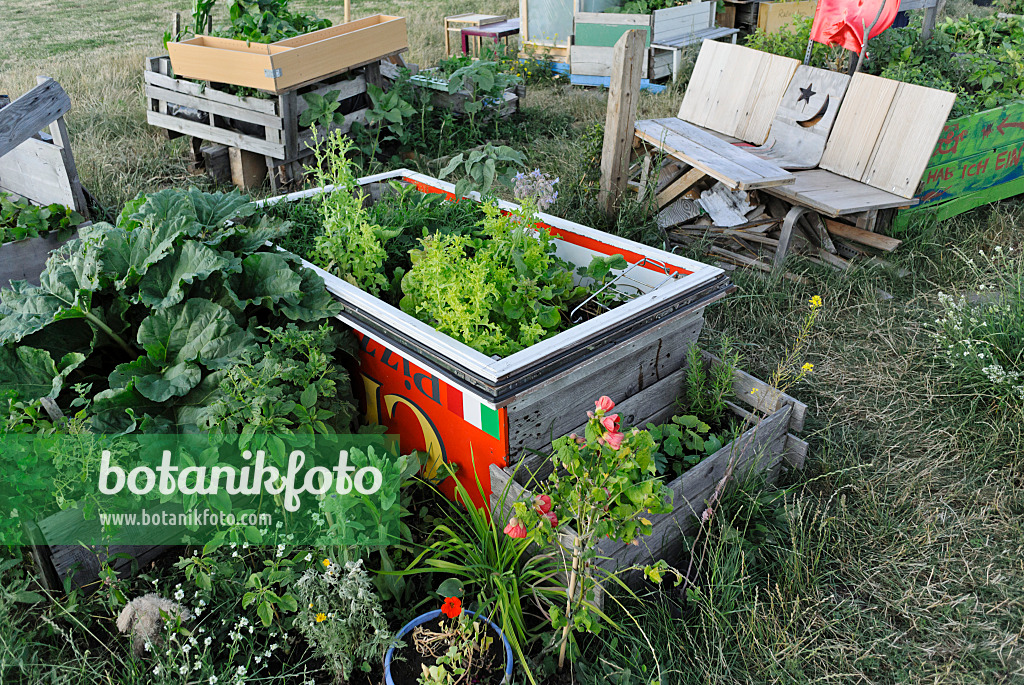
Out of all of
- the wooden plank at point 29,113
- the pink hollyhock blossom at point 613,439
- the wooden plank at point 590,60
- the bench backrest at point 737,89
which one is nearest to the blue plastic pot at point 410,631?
the pink hollyhock blossom at point 613,439

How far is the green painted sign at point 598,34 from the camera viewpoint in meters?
8.31

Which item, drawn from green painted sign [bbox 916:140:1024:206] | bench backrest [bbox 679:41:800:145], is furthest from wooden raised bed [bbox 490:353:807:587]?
bench backrest [bbox 679:41:800:145]

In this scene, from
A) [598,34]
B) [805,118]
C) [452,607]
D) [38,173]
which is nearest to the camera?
[452,607]

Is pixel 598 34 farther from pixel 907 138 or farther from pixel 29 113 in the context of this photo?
pixel 29 113

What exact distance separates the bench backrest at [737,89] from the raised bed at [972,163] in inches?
44.7

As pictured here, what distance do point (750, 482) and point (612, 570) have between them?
A: 0.70 m

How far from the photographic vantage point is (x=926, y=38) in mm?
5609

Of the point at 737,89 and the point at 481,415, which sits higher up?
the point at 737,89

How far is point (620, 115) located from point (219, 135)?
301cm

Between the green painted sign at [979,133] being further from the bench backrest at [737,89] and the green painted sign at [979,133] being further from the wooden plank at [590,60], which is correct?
the wooden plank at [590,60]

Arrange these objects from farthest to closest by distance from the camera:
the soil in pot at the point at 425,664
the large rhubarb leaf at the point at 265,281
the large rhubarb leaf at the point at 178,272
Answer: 1. the large rhubarb leaf at the point at 265,281
2. the large rhubarb leaf at the point at 178,272
3. the soil in pot at the point at 425,664

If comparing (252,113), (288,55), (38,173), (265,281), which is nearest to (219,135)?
(252,113)

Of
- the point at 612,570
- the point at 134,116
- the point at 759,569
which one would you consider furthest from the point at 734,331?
the point at 134,116

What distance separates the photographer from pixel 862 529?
270cm
